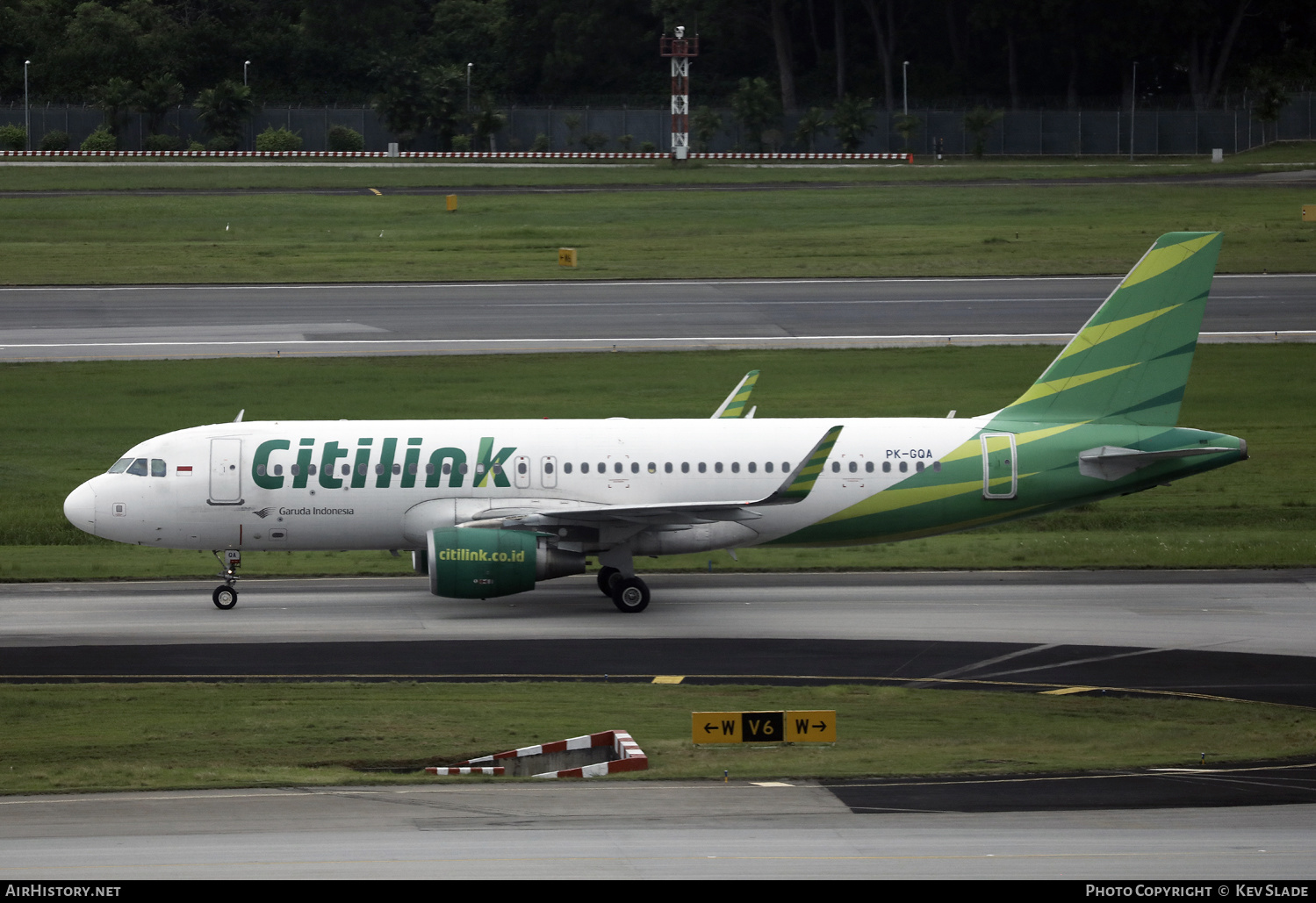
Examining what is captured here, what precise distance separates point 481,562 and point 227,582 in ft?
21.0

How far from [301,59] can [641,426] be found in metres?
127

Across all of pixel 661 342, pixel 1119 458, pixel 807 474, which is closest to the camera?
pixel 807 474

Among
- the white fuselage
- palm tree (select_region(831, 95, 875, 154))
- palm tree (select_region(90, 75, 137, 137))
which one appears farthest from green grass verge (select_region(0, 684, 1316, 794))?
palm tree (select_region(90, 75, 137, 137))

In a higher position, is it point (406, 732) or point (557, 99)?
point (557, 99)

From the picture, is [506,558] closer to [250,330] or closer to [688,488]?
[688,488]

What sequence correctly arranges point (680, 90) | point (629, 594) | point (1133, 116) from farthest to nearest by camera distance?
point (1133, 116), point (680, 90), point (629, 594)

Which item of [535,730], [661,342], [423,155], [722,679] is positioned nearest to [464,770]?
[535,730]

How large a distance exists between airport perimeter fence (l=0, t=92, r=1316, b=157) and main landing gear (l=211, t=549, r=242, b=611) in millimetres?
105070

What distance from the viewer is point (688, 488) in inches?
1348

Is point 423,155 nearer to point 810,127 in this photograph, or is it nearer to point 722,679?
point 810,127

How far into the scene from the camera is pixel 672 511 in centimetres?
3241

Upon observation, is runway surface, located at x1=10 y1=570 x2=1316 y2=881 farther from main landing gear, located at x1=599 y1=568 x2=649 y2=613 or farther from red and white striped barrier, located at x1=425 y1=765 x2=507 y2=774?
red and white striped barrier, located at x1=425 y1=765 x2=507 y2=774
